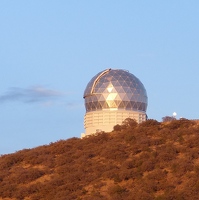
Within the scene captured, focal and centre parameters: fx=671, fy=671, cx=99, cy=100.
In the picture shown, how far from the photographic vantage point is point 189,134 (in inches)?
1432

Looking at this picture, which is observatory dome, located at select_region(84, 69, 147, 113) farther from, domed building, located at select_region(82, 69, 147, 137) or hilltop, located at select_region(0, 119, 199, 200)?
hilltop, located at select_region(0, 119, 199, 200)

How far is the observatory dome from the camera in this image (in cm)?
4397

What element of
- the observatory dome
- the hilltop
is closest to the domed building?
the observatory dome

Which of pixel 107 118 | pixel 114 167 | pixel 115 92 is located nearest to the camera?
pixel 114 167

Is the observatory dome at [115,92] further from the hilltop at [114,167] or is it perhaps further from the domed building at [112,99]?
the hilltop at [114,167]

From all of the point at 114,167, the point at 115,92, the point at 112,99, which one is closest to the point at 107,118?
the point at 112,99

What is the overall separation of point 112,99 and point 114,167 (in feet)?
40.3

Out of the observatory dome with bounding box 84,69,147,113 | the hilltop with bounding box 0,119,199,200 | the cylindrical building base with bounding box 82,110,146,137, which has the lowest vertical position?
the hilltop with bounding box 0,119,199,200

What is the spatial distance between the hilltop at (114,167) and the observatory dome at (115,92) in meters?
4.95

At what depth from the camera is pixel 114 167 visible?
3212 centimetres

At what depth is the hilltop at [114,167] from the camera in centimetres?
2891

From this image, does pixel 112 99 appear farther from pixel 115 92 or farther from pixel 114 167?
pixel 114 167

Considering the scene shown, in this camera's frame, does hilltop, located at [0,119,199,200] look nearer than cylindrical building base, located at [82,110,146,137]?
Yes

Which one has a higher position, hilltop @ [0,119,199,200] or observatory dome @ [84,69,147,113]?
observatory dome @ [84,69,147,113]
